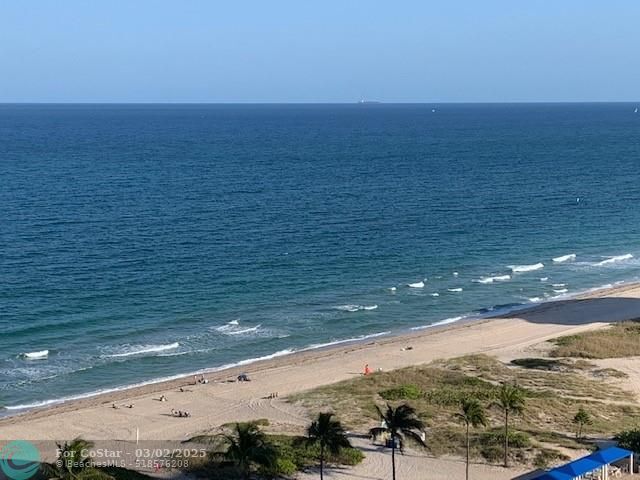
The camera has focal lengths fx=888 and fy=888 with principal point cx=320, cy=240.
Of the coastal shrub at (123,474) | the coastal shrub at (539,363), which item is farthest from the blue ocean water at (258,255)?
the coastal shrub at (123,474)

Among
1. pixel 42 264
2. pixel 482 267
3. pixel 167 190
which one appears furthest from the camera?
pixel 167 190

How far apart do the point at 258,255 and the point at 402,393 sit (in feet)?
124

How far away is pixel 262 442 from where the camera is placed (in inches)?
1371

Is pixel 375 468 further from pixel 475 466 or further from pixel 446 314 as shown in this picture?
pixel 446 314

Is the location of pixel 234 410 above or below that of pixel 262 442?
below

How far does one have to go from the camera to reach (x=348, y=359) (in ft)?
189

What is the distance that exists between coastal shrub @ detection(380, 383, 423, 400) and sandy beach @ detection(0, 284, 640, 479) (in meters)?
4.77

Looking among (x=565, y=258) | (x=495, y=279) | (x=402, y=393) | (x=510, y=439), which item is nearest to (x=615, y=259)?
(x=565, y=258)

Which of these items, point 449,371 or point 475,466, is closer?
point 475,466

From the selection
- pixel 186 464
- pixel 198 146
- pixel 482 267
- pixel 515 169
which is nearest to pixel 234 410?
pixel 186 464

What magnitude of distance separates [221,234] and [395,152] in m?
98.2

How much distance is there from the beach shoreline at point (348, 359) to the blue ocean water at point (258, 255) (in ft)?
7.36

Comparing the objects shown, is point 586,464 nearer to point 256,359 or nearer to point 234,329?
point 256,359

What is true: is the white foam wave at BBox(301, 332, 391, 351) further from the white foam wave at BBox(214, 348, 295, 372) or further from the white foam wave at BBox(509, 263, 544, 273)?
the white foam wave at BBox(509, 263, 544, 273)
